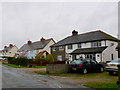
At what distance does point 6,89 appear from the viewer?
807 centimetres

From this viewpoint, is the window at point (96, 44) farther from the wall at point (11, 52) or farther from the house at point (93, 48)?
the wall at point (11, 52)

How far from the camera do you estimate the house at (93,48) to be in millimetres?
31000

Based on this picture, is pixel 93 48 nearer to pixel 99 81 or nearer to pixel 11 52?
pixel 99 81

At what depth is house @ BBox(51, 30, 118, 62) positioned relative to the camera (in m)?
31.0

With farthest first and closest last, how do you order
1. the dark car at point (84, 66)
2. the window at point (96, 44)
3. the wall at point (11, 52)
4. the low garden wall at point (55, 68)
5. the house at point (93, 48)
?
the wall at point (11, 52)
the window at point (96, 44)
the house at point (93, 48)
the low garden wall at point (55, 68)
the dark car at point (84, 66)

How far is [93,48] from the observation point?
109ft

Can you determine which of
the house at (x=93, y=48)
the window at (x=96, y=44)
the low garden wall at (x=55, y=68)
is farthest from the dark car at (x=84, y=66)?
the window at (x=96, y=44)

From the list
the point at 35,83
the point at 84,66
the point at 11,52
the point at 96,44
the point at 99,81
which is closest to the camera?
the point at 35,83

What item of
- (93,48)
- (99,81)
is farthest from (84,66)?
(93,48)

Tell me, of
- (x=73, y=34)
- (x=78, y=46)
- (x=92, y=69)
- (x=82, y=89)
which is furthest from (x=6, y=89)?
(x=73, y=34)

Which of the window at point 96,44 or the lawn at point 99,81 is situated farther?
the window at point 96,44

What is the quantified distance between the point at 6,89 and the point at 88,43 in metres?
28.3

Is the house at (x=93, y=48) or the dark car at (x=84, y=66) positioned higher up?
the house at (x=93, y=48)

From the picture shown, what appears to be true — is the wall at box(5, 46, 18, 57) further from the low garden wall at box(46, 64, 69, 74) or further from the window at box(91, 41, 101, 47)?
the low garden wall at box(46, 64, 69, 74)
